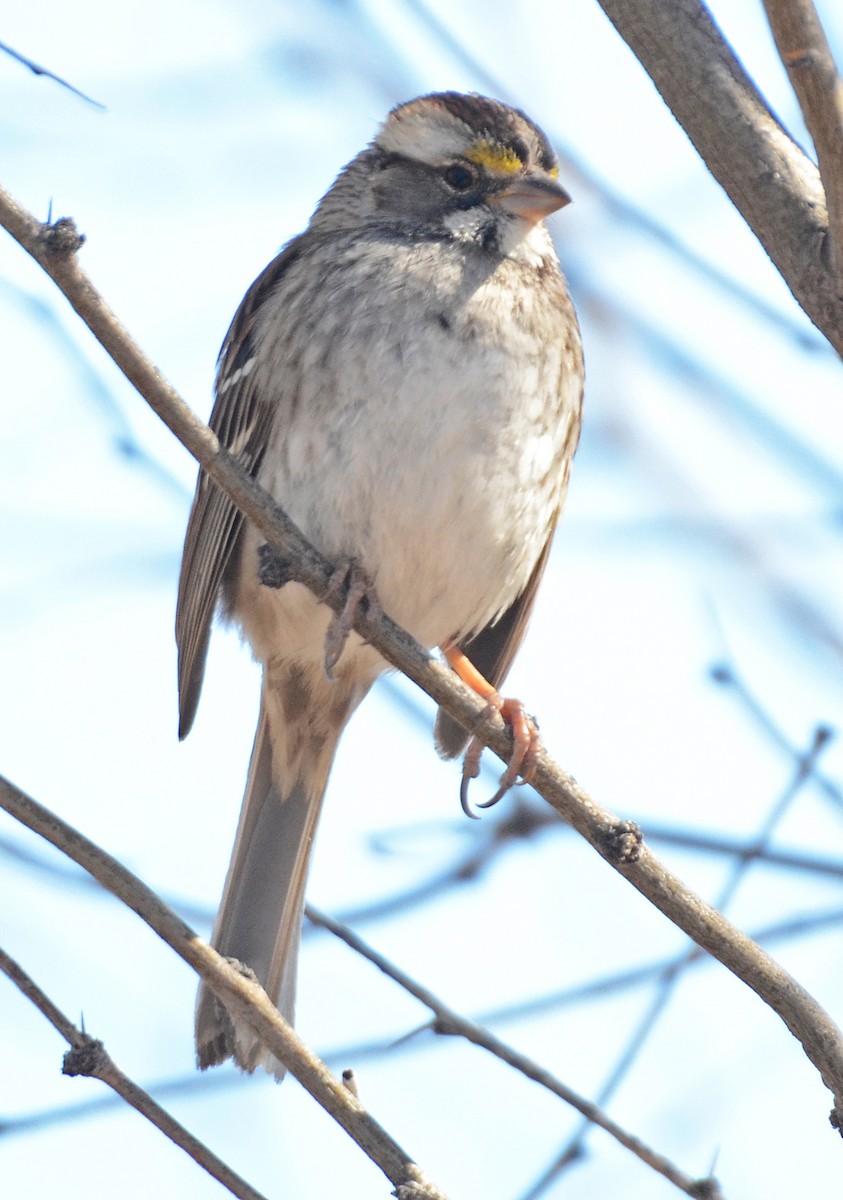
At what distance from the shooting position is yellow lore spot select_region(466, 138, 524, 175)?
3.60 meters

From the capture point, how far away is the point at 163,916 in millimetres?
2043

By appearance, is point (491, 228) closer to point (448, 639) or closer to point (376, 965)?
point (448, 639)

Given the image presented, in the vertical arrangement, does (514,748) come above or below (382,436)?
below

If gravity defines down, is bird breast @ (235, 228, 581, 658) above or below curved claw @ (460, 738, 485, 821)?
above

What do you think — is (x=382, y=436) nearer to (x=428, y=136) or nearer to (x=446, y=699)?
(x=446, y=699)

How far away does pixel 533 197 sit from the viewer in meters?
3.48

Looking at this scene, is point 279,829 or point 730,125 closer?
point 730,125

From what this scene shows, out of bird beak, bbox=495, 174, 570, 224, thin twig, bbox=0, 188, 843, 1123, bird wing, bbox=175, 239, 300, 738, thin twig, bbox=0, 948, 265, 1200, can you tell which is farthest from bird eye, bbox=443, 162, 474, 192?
thin twig, bbox=0, 948, 265, 1200

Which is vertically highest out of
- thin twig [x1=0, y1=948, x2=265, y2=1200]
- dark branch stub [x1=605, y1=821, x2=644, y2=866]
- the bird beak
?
the bird beak

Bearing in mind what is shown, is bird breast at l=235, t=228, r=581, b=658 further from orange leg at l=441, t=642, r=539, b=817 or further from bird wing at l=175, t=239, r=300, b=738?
orange leg at l=441, t=642, r=539, b=817

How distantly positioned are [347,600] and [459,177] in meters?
1.37

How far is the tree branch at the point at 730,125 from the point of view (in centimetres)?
199

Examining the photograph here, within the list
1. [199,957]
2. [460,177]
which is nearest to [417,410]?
[460,177]

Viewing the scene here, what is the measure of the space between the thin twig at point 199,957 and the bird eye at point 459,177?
2136 mm
